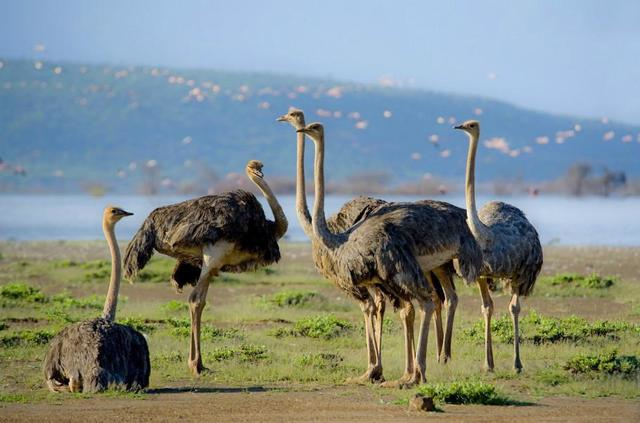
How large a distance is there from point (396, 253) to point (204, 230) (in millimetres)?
2113

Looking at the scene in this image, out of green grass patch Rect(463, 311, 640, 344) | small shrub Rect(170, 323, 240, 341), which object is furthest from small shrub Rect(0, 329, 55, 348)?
green grass patch Rect(463, 311, 640, 344)

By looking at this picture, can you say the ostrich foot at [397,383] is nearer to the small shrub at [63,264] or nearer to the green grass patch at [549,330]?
the green grass patch at [549,330]

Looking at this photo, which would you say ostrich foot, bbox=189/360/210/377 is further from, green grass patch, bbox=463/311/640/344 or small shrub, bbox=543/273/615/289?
small shrub, bbox=543/273/615/289

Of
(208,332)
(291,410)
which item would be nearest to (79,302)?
(208,332)

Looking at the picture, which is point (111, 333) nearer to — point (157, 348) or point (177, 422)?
point (177, 422)

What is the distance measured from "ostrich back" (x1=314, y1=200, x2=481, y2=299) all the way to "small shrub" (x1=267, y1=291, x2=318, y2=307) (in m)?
7.05

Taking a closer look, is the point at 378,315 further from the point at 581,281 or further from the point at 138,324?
the point at 581,281

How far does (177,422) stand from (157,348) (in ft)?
14.8

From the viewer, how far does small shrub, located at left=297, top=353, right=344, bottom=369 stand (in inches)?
506

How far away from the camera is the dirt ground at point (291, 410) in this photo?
9.85 meters

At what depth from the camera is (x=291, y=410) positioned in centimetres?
1023

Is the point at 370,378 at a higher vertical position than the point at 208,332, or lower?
lower

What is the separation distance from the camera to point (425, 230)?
11508 mm

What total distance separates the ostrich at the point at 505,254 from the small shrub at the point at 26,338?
15.2ft
